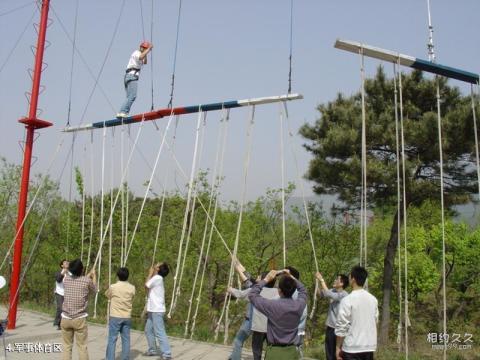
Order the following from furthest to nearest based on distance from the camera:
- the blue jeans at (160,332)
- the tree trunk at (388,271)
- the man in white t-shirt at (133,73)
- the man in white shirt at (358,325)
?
the tree trunk at (388,271) < the man in white t-shirt at (133,73) < the blue jeans at (160,332) < the man in white shirt at (358,325)

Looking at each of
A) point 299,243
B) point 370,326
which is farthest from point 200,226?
point 370,326

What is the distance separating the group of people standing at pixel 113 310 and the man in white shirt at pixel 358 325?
2802mm

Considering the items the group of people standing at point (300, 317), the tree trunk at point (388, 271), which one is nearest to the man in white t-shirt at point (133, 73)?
the group of people standing at point (300, 317)

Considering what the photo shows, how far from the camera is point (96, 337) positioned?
864 cm

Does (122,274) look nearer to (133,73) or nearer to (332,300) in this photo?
(332,300)

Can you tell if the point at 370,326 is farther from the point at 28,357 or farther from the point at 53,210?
the point at 53,210

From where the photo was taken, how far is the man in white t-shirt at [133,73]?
28.2ft

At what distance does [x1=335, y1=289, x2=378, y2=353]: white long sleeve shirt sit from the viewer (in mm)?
4340

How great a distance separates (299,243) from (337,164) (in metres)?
6.88

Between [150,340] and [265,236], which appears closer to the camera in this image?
[150,340]

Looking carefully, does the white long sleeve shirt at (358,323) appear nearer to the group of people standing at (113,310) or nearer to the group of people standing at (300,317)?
the group of people standing at (300,317)

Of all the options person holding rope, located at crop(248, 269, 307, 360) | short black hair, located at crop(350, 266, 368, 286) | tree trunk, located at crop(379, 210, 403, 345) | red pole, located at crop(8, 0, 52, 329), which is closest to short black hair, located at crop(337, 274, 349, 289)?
short black hair, located at crop(350, 266, 368, 286)

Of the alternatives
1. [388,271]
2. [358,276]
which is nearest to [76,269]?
[358,276]

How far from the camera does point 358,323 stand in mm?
4340
